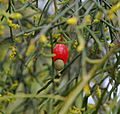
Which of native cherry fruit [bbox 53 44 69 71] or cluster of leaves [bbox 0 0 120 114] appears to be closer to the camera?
native cherry fruit [bbox 53 44 69 71]

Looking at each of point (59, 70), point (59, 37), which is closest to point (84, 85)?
point (59, 70)

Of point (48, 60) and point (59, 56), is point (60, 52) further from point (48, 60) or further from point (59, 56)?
point (48, 60)

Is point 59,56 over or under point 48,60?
over

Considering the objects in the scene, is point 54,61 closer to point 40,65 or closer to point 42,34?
point 42,34

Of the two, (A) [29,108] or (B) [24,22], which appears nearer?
(A) [29,108]

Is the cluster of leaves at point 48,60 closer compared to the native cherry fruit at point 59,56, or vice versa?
the native cherry fruit at point 59,56

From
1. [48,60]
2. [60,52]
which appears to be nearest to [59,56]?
[60,52]

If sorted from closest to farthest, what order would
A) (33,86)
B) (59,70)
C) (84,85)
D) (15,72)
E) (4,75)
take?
(84,85) → (59,70) → (4,75) → (15,72) → (33,86)

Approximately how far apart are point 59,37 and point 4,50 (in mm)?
837

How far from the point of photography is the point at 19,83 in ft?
9.31

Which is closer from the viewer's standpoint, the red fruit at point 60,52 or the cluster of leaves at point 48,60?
the red fruit at point 60,52

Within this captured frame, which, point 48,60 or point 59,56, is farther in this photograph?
point 48,60

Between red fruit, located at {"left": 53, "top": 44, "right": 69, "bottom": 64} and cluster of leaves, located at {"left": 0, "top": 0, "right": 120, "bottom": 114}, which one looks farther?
cluster of leaves, located at {"left": 0, "top": 0, "right": 120, "bottom": 114}

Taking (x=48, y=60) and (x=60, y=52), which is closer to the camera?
(x=60, y=52)
